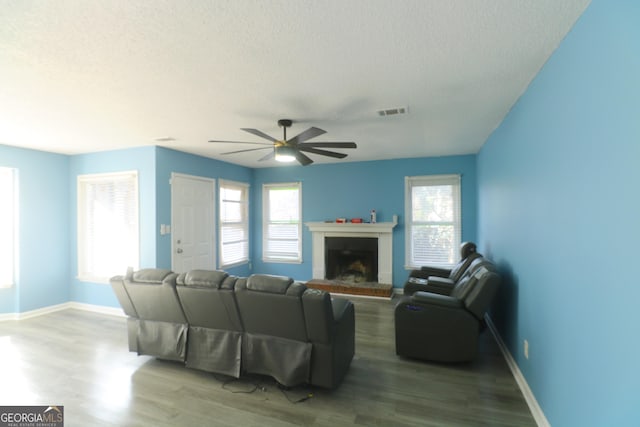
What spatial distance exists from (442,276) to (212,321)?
354cm

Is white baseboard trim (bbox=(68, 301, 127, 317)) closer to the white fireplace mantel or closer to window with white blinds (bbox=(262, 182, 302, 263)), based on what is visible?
window with white blinds (bbox=(262, 182, 302, 263))

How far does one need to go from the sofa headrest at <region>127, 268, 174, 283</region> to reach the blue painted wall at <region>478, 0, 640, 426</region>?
312 cm

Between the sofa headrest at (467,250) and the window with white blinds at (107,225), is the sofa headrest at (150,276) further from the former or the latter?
the sofa headrest at (467,250)

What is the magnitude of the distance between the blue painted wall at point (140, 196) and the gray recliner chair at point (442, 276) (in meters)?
3.87

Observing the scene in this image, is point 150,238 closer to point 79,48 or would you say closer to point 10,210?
point 10,210

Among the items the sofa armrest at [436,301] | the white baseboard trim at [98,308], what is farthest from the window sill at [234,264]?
the sofa armrest at [436,301]

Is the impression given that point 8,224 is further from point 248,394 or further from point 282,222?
point 248,394

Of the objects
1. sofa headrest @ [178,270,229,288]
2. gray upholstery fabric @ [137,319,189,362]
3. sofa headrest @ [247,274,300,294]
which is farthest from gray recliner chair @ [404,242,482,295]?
gray upholstery fabric @ [137,319,189,362]

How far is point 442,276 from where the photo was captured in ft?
15.3

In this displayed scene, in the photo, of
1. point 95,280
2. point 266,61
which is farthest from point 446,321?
point 95,280

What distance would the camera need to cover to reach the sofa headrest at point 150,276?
2785mm

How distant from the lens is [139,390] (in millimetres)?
2578

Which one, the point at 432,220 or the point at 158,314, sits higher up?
the point at 432,220

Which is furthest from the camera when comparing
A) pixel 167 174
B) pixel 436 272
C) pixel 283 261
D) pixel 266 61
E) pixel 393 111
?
pixel 283 261
